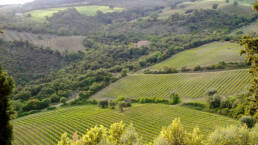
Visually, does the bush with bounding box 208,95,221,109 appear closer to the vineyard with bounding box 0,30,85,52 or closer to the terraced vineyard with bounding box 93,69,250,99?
the terraced vineyard with bounding box 93,69,250,99

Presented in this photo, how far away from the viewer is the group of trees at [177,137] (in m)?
25.0

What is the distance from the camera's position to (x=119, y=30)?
194 m

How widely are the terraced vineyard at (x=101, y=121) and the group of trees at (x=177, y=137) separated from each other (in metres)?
23.2

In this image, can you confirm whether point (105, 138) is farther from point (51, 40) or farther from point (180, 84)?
point (51, 40)

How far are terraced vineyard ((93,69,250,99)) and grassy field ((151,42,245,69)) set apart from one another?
49.8ft

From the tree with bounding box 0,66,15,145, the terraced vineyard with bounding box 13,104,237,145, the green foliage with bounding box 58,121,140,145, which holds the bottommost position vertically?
the terraced vineyard with bounding box 13,104,237,145

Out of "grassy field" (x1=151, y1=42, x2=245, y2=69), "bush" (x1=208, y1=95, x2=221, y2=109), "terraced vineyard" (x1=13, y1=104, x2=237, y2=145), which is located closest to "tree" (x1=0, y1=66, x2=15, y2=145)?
"terraced vineyard" (x1=13, y1=104, x2=237, y2=145)

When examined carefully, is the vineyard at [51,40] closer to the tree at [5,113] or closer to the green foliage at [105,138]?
the green foliage at [105,138]

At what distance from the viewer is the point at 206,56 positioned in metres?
115

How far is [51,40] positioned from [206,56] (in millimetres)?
104373

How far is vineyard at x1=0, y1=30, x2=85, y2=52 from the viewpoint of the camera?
438 feet

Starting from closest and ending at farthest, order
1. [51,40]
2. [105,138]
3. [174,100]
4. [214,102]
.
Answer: [105,138], [214,102], [174,100], [51,40]

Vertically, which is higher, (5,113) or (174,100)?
(5,113)

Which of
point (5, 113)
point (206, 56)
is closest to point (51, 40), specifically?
point (206, 56)
